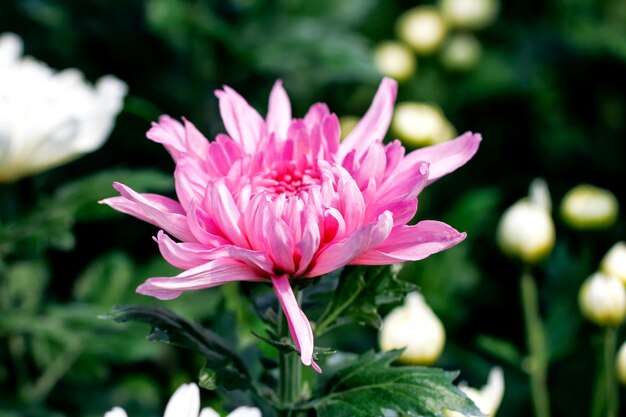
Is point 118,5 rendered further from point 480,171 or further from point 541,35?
point 541,35

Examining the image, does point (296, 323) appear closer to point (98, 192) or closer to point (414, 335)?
point (414, 335)

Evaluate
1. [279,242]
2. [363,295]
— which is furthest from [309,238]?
[363,295]

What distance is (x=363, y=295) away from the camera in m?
0.85

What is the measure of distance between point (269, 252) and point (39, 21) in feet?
4.09

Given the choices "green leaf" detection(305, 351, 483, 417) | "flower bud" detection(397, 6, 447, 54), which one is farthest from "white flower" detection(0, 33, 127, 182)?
"flower bud" detection(397, 6, 447, 54)

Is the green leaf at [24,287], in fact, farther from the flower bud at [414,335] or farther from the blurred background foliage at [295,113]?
the flower bud at [414,335]

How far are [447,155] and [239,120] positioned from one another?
0.17 m

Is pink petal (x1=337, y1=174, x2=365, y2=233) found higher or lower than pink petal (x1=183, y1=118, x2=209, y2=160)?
higher

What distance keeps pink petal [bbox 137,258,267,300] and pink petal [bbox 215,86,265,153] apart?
0.14 m

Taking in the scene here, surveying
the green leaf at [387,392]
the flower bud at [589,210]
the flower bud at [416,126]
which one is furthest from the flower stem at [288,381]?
the flower bud at [416,126]

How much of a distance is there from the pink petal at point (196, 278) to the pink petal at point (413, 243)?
9 centimetres

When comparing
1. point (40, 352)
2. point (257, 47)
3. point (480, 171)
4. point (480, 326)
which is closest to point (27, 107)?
point (40, 352)

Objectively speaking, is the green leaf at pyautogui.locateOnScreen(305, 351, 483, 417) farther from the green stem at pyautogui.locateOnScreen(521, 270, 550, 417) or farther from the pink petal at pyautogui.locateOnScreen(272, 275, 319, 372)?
→ the green stem at pyautogui.locateOnScreen(521, 270, 550, 417)

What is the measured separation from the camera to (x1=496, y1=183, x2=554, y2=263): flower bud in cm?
130
